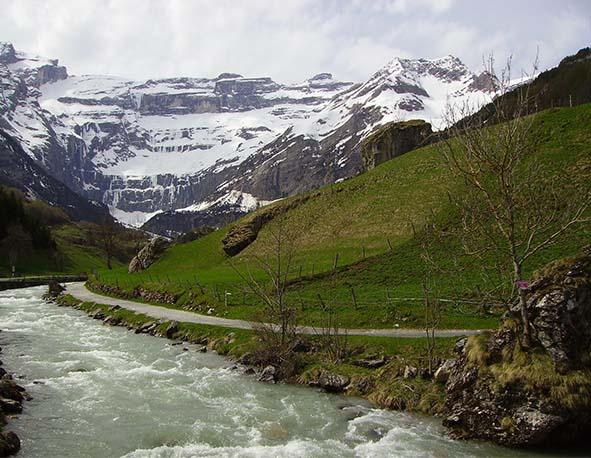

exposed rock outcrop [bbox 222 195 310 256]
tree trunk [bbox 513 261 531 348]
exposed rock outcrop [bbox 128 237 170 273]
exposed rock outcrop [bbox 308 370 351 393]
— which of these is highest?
exposed rock outcrop [bbox 222 195 310 256]

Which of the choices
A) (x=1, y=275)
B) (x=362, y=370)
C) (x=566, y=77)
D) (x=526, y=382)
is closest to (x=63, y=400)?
(x=362, y=370)

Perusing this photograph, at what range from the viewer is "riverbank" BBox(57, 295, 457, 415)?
2415cm

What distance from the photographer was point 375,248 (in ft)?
200

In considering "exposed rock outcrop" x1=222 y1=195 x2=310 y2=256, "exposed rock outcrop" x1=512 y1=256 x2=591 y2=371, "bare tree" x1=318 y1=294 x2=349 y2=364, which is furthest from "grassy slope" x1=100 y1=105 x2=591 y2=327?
"exposed rock outcrop" x1=512 y1=256 x2=591 y2=371

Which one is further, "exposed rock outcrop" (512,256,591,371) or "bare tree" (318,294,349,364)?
"bare tree" (318,294,349,364)

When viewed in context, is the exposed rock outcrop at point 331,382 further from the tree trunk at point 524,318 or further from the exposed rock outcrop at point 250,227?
the exposed rock outcrop at point 250,227

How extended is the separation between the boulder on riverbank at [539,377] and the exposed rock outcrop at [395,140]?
10049 cm

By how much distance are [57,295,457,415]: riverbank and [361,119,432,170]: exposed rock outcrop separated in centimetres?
8908

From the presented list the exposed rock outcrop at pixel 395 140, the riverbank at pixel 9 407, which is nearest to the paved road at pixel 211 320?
the riverbank at pixel 9 407

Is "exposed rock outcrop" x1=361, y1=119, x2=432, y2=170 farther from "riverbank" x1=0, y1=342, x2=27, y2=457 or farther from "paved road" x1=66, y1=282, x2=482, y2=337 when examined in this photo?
"riverbank" x1=0, y1=342, x2=27, y2=457

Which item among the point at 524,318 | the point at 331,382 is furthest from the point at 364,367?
the point at 524,318

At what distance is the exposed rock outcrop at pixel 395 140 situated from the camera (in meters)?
120

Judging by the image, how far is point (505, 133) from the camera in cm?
2062

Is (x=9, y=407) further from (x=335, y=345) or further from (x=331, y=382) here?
(x=335, y=345)
